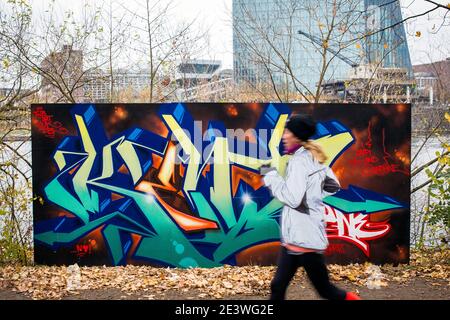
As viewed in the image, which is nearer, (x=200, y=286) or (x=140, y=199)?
(x=200, y=286)

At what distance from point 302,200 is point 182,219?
10.9 feet

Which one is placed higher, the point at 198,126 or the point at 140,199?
the point at 198,126

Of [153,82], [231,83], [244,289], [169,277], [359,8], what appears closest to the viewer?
[244,289]

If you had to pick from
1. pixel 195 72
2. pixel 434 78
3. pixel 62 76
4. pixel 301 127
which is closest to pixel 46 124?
pixel 62 76

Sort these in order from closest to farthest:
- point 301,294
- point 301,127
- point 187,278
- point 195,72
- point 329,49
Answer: point 301,127
point 301,294
point 187,278
point 329,49
point 195,72

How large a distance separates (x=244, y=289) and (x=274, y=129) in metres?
2.21

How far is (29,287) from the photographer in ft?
19.2

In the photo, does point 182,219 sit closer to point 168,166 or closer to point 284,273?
point 168,166

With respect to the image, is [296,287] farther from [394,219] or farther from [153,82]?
[153,82]

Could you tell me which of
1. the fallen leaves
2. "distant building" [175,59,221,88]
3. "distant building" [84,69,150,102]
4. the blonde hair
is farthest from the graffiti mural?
"distant building" [175,59,221,88]

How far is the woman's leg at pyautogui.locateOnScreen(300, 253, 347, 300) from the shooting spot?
3.81 meters

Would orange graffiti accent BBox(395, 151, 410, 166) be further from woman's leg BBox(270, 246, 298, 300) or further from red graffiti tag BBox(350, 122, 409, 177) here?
woman's leg BBox(270, 246, 298, 300)

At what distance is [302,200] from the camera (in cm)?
A: 383

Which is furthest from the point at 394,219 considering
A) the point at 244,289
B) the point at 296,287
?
the point at 244,289
